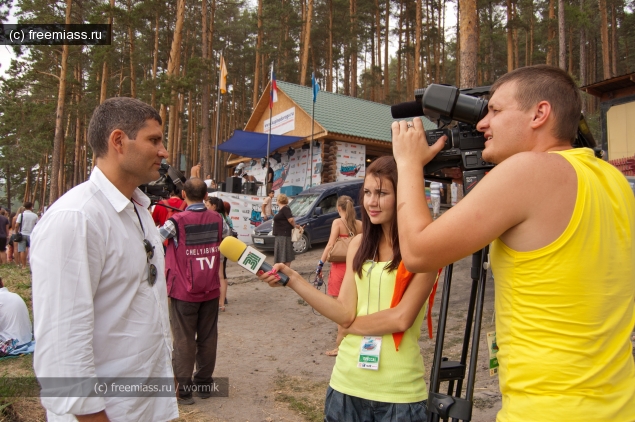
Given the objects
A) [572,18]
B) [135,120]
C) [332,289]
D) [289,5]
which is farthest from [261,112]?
[135,120]

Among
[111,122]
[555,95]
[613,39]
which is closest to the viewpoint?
[555,95]

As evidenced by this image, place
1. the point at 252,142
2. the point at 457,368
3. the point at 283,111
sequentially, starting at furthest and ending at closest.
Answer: the point at 283,111 → the point at 252,142 → the point at 457,368

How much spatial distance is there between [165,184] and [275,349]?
105 inches

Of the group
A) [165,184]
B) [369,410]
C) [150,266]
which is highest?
[165,184]

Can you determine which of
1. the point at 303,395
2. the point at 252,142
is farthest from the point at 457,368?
the point at 252,142

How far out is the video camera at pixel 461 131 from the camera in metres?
1.52

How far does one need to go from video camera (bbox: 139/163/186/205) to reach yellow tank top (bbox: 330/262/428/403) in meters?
3.57

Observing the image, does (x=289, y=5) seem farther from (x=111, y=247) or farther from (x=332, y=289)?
(x=111, y=247)

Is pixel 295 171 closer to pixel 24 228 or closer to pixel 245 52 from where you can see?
pixel 24 228

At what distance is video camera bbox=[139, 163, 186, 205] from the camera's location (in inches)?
208

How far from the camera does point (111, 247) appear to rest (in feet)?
6.08

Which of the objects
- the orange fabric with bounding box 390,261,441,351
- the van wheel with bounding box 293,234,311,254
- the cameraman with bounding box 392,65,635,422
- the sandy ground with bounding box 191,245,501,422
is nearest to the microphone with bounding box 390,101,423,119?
the cameraman with bounding box 392,65,635,422

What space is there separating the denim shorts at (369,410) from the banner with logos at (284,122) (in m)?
18.3

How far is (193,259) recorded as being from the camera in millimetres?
4766
